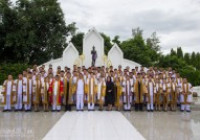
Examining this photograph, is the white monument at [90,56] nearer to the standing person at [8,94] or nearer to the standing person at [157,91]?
Result: the standing person at [157,91]

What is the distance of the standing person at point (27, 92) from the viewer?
→ 1367 centimetres

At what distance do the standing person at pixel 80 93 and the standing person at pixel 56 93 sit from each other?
0.69m

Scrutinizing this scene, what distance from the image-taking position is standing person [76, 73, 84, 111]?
13.7 metres

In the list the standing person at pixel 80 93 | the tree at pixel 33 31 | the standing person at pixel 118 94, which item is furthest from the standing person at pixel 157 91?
the tree at pixel 33 31

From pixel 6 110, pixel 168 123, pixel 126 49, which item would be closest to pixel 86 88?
pixel 6 110

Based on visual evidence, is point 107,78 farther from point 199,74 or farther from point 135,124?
point 199,74

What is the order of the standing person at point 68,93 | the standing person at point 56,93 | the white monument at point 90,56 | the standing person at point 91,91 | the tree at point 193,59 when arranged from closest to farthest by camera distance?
1. the standing person at point 56,93
2. the standing person at point 68,93
3. the standing person at point 91,91
4. the white monument at point 90,56
5. the tree at point 193,59

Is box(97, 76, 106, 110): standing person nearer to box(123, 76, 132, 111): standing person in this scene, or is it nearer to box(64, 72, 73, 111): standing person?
box(123, 76, 132, 111): standing person

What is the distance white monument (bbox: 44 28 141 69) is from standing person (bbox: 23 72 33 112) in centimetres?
1030

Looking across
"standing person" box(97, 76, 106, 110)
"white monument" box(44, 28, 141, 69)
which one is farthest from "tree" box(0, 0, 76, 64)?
"standing person" box(97, 76, 106, 110)

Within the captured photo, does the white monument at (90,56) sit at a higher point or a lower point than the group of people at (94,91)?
higher

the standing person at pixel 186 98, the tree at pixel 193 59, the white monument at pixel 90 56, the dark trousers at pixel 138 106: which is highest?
the tree at pixel 193 59

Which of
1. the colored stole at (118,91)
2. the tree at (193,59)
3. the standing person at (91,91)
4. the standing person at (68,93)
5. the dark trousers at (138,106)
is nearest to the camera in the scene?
the standing person at (68,93)

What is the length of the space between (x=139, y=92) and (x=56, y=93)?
11.7 feet
